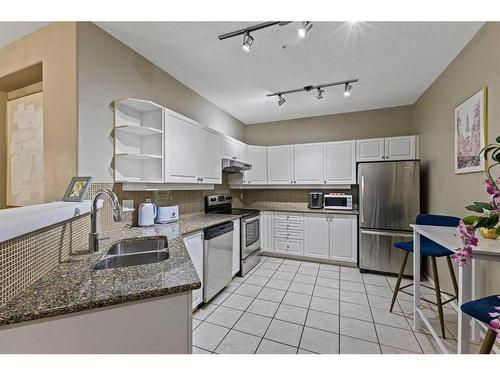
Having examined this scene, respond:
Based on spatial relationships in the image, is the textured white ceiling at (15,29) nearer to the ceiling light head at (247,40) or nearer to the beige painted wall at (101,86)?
the beige painted wall at (101,86)

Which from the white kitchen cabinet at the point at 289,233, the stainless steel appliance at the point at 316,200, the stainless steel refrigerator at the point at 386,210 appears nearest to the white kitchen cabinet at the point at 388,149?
the stainless steel refrigerator at the point at 386,210

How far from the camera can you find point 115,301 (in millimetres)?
885

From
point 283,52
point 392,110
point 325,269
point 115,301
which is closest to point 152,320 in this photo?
point 115,301

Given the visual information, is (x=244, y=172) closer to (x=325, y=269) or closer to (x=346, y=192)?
(x=346, y=192)

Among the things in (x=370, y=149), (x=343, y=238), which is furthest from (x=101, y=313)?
(x=370, y=149)

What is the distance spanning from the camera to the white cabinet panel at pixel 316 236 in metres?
3.66

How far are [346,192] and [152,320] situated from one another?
3.83m

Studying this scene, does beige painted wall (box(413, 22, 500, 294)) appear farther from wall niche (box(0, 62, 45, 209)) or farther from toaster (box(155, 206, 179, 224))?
wall niche (box(0, 62, 45, 209))

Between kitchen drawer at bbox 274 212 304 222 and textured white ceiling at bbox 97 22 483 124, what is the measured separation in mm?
1969

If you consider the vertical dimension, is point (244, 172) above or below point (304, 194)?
above

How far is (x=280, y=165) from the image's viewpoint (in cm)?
426

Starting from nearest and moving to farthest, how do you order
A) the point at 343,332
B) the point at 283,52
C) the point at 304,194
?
the point at 343,332 → the point at 283,52 → the point at 304,194

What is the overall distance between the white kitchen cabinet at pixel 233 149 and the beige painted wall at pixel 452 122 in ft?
9.43
